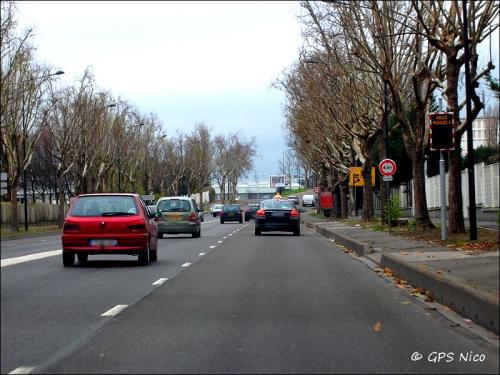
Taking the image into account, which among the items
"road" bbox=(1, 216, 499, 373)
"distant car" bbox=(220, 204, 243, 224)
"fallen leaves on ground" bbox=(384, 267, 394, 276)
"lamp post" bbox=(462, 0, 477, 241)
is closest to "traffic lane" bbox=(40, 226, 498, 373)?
"road" bbox=(1, 216, 499, 373)

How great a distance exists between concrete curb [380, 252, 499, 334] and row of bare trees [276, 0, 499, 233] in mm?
7832

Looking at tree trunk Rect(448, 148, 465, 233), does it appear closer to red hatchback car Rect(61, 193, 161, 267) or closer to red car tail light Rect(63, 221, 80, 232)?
red hatchback car Rect(61, 193, 161, 267)

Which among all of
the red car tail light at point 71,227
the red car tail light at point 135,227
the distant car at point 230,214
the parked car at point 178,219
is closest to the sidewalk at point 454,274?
the red car tail light at point 135,227

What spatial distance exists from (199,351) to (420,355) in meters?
2.20

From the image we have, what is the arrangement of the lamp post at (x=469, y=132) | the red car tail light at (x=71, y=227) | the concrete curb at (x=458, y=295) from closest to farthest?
the concrete curb at (x=458, y=295) < the red car tail light at (x=71, y=227) < the lamp post at (x=469, y=132)

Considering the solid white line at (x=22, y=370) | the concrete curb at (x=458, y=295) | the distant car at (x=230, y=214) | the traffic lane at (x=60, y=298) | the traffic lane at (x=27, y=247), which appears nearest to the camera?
the solid white line at (x=22, y=370)

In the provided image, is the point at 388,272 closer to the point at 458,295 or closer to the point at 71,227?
the point at 458,295

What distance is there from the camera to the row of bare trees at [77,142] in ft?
148

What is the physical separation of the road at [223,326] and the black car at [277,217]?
19111 millimetres

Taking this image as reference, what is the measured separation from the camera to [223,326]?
372 inches

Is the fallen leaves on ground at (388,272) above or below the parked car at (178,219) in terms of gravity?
below

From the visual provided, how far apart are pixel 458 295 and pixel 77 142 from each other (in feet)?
164

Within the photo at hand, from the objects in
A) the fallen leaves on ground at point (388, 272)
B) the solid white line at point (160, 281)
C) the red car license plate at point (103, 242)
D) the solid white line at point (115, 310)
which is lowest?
the fallen leaves on ground at point (388, 272)

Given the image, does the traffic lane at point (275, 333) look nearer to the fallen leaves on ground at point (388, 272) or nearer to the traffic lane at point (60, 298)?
the traffic lane at point (60, 298)
